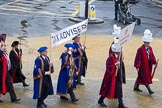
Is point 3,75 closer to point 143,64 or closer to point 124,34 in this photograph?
point 124,34

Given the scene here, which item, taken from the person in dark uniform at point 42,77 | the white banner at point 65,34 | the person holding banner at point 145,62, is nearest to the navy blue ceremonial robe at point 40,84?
the person in dark uniform at point 42,77

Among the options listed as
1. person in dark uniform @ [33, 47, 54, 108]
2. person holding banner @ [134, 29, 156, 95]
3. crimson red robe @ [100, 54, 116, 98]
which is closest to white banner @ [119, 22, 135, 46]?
crimson red robe @ [100, 54, 116, 98]

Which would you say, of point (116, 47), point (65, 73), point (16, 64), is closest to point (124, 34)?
point (116, 47)

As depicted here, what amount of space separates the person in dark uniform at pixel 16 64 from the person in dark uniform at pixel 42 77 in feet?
4.05

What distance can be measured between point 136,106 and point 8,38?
9281 mm

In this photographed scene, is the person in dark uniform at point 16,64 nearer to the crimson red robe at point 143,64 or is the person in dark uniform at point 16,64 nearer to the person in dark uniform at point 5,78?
the person in dark uniform at point 5,78

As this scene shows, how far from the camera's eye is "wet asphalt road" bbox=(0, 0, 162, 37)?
69.1 ft

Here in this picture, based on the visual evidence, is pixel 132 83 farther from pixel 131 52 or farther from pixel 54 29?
pixel 54 29

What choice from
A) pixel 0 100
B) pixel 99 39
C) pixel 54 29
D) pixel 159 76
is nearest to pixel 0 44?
pixel 0 100

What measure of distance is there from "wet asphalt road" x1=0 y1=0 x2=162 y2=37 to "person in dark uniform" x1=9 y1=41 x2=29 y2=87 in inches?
317

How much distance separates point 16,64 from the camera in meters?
11.0

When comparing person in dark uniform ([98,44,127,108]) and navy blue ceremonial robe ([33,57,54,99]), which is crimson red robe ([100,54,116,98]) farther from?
navy blue ceremonial robe ([33,57,54,99])

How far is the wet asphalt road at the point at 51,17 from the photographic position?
69.1ft

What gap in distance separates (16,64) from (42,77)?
1403 mm
